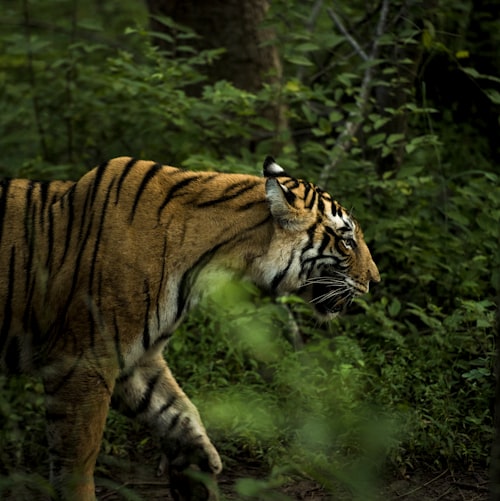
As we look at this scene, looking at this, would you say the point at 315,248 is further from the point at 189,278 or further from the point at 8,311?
the point at 8,311

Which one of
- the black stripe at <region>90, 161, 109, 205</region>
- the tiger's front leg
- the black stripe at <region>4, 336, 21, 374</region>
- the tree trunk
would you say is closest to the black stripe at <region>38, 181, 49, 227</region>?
the black stripe at <region>90, 161, 109, 205</region>

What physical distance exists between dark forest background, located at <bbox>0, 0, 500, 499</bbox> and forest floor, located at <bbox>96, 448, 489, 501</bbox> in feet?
0.21

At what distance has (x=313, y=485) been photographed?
167 inches

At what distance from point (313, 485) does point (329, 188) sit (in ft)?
6.86

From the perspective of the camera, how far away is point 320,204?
13.3 feet

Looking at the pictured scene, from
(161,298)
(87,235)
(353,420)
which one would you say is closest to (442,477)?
(353,420)

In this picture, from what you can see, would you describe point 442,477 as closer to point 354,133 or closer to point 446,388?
point 446,388

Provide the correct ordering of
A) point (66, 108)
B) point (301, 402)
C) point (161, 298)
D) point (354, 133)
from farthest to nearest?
point (66, 108) → point (354, 133) → point (301, 402) → point (161, 298)

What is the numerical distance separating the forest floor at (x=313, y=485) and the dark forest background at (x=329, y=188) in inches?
2.5

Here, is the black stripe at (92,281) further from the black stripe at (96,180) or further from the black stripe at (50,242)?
the black stripe at (50,242)

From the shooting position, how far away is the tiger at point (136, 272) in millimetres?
3663

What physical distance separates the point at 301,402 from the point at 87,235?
151 centimetres

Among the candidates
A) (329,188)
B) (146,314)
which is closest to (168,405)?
(146,314)

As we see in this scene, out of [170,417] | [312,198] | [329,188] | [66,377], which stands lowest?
[170,417]
